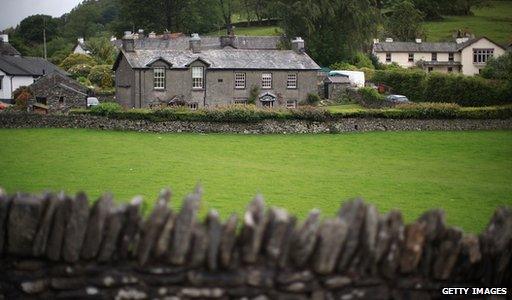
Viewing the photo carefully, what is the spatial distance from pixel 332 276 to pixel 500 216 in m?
1.92

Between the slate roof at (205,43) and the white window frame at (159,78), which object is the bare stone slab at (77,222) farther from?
the slate roof at (205,43)

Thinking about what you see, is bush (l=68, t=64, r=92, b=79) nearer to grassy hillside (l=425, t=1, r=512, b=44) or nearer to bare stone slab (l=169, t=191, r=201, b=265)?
grassy hillside (l=425, t=1, r=512, b=44)

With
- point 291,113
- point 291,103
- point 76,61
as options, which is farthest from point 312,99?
point 76,61

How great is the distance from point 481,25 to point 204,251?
396 feet

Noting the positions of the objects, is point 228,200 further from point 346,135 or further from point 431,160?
point 346,135

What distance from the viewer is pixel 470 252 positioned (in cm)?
735

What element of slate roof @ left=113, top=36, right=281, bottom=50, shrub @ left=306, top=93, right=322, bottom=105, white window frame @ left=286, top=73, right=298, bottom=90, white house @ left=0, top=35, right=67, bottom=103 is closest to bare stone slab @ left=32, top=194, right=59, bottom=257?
white window frame @ left=286, top=73, right=298, bottom=90

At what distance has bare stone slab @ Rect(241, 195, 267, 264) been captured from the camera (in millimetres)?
6734

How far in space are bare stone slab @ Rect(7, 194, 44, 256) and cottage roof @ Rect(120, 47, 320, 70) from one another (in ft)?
163

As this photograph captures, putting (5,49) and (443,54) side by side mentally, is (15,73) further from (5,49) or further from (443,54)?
(443,54)

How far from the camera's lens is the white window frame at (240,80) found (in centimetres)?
5847

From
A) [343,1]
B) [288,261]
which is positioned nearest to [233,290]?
[288,261]

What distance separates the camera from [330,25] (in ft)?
256

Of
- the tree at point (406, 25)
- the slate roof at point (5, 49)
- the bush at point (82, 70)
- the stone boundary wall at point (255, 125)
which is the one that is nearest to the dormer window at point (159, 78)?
the stone boundary wall at point (255, 125)
